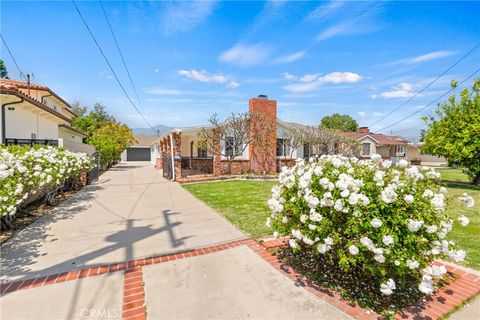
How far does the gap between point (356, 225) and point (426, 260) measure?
93 cm

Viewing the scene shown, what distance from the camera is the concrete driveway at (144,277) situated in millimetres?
2748

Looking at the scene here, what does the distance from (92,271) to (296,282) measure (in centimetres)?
295

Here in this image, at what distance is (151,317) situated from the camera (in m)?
2.64

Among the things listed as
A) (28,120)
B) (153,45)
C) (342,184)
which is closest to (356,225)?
(342,184)

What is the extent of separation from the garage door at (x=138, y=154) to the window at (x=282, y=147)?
3413cm

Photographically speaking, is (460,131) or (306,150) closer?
(460,131)

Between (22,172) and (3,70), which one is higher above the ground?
(3,70)

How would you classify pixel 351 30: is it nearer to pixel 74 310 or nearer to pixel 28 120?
pixel 74 310

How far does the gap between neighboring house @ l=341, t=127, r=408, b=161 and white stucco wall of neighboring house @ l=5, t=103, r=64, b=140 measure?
24.9 metres

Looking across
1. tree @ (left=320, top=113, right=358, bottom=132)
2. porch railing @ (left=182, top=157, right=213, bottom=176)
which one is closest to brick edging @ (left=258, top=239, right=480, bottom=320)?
porch railing @ (left=182, top=157, right=213, bottom=176)

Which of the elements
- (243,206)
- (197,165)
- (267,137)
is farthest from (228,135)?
(243,206)

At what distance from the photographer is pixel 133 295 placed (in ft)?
9.90

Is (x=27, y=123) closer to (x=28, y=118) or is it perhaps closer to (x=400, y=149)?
(x=28, y=118)

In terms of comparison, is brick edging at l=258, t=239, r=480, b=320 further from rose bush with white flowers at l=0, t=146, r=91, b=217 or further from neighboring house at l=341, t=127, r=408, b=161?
neighboring house at l=341, t=127, r=408, b=161
